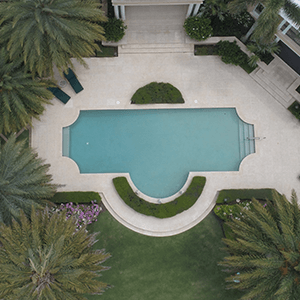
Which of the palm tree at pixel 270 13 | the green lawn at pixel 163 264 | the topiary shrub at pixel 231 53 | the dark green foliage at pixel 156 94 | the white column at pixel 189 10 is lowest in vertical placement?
the green lawn at pixel 163 264

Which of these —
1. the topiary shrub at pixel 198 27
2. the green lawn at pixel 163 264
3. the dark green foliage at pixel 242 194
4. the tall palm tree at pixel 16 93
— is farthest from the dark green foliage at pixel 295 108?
the tall palm tree at pixel 16 93

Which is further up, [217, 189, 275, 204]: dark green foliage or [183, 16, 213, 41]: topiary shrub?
[183, 16, 213, 41]: topiary shrub

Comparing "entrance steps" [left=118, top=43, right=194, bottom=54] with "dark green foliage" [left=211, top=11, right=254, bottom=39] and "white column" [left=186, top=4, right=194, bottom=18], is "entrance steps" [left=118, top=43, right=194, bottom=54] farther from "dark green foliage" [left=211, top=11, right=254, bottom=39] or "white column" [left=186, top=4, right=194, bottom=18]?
"dark green foliage" [left=211, top=11, right=254, bottom=39]

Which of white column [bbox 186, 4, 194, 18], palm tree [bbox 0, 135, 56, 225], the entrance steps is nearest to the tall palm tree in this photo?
palm tree [bbox 0, 135, 56, 225]

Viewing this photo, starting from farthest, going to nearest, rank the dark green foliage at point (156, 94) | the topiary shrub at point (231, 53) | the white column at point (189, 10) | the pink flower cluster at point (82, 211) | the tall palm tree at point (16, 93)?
the dark green foliage at point (156, 94) < the topiary shrub at point (231, 53) < the pink flower cluster at point (82, 211) < the white column at point (189, 10) < the tall palm tree at point (16, 93)

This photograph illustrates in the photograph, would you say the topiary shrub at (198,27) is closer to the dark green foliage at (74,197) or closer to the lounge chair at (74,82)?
the lounge chair at (74,82)
